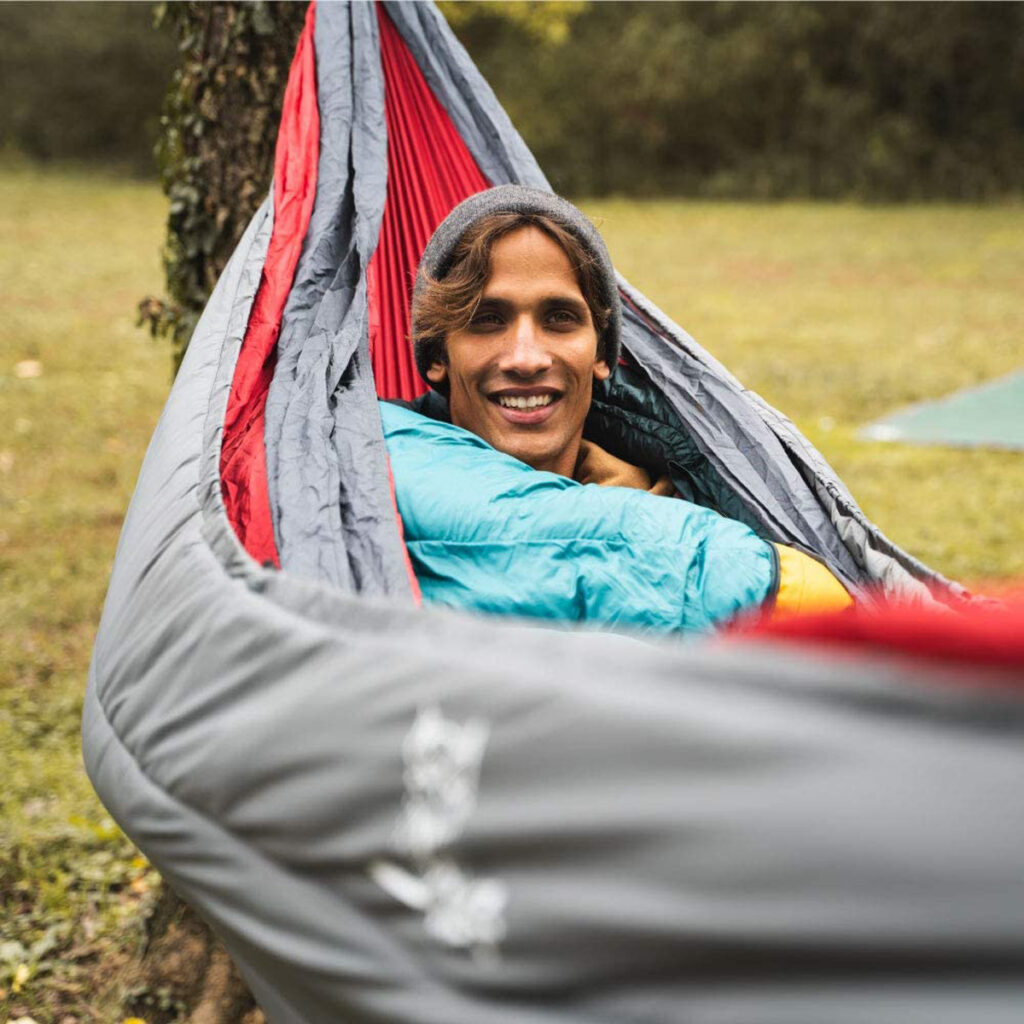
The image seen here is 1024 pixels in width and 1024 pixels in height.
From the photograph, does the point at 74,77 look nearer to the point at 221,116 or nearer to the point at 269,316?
the point at 221,116

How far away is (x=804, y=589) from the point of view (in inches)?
66.7

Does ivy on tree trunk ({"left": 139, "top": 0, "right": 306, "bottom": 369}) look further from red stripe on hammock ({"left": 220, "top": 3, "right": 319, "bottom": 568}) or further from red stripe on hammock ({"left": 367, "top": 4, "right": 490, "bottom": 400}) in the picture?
red stripe on hammock ({"left": 367, "top": 4, "right": 490, "bottom": 400})

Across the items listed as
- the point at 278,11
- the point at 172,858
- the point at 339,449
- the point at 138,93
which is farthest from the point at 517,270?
the point at 138,93

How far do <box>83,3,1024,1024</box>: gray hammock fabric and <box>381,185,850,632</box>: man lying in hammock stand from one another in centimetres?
18

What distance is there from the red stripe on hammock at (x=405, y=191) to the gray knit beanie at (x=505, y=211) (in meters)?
0.33

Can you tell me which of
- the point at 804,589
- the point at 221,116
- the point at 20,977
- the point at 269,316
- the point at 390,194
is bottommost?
the point at 20,977

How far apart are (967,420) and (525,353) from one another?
448 centimetres

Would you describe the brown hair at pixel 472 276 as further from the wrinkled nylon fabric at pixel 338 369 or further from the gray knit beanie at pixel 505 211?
the wrinkled nylon fabric at pixel 338 369

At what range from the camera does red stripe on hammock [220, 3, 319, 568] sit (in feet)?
5.36

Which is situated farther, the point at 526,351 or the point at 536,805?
the point at 526,351

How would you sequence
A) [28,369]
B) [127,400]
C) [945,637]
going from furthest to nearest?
[28,369], [127,400], [945,637]

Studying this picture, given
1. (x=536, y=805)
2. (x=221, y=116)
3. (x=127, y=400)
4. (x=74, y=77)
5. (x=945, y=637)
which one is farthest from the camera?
(x=74, y=77)

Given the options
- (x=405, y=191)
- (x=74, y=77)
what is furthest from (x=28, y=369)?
(x=74, y=77)

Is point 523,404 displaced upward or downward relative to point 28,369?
upward
